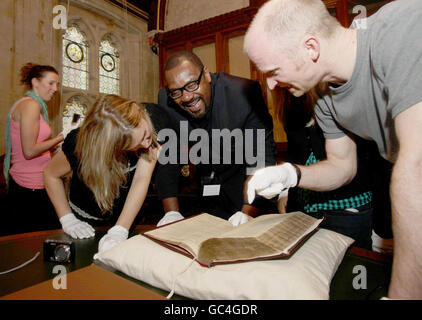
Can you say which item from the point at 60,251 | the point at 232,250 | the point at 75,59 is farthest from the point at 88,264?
the point at 75,59

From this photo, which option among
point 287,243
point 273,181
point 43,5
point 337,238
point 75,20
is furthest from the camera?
point 75,20

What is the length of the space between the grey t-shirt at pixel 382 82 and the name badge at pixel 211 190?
2.99 feet

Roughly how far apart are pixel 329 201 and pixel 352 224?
16 centimetres

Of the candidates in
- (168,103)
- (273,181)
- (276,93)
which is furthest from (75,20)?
(273,181)

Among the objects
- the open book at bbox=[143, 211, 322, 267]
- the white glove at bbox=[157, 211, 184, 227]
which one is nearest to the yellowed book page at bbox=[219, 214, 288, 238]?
the open book at bbox=[143, 211, 322, 267]

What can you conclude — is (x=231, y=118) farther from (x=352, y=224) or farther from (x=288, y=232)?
(x=288, y=232)

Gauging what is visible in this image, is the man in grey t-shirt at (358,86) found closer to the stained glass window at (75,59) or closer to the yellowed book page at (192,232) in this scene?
the yellowed book page at (192,232)

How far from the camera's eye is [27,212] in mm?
2172

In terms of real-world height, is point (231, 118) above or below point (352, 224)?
above

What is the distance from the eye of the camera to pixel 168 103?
209cm

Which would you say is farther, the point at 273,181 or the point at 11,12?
the point at 11,12

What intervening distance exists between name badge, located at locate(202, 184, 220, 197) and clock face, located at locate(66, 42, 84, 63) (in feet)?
13.5

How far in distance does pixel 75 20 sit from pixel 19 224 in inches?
163
